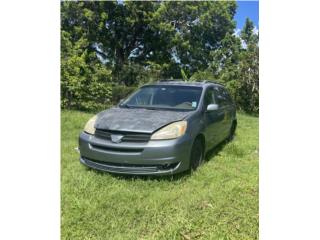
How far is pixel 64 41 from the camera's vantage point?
18.5 ft

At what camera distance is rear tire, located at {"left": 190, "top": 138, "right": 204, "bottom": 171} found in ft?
12.2

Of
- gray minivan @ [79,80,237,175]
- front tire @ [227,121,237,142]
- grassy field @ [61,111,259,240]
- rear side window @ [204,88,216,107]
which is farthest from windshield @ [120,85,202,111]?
front tire @ [227,121,237,142]

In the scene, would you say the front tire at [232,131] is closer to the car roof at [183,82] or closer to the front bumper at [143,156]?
the car roof at [183,82]

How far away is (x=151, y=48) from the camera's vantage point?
448cm

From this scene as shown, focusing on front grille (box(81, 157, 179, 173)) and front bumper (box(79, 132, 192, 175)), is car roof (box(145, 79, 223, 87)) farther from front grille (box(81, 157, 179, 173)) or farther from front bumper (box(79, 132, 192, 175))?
front grille (box(81, 157, 179, 173))

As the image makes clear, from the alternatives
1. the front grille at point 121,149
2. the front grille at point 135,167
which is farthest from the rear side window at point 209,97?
the front grille at point 121,149

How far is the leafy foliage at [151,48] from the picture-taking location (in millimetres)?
4098

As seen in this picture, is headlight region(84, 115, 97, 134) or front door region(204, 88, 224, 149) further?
front door region(204, 88, 224, 149)
